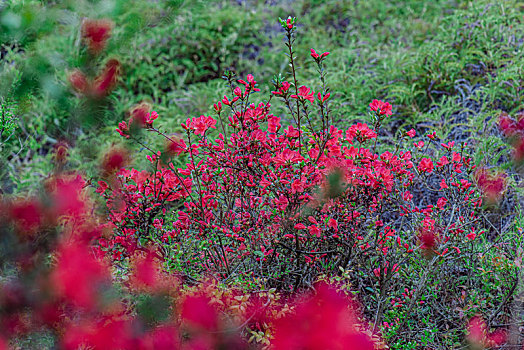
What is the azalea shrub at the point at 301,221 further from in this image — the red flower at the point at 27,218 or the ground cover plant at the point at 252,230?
the red flower at the point at 27,218

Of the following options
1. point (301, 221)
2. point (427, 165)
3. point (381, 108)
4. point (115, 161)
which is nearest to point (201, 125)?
point (115, 161)

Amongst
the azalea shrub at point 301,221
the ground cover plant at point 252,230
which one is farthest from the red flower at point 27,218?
the azalea shrub at point 301,221

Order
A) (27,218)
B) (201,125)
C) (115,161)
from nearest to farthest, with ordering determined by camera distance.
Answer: (27,218)
(201,125)
(115,161)

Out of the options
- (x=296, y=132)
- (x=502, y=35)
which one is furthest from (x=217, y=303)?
(x=502, y=35)

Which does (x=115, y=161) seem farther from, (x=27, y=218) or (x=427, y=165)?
(x=427, y=165)

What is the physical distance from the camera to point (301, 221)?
201 cm

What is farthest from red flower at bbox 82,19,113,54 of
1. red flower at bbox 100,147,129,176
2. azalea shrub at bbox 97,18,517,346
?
red flower at bbox 100,147,129,176

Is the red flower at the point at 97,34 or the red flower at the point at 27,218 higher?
the red flower at the point at 97,34

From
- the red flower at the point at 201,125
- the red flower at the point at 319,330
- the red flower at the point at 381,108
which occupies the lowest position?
the red flower at the point at 319,330

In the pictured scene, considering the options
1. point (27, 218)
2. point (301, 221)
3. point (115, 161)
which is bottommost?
point (27, 218)

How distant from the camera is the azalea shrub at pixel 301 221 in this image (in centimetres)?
197

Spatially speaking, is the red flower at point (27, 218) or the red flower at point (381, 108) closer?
the red flower at point (27, 218)

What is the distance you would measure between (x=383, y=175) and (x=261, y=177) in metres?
0.45

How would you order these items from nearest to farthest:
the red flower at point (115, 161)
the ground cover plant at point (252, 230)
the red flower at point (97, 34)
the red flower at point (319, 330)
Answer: the red flower at point (319, 330), the ground cover plant at point (252, 230), the red flower at point (97, 34), the red flower at point (115, 161)
